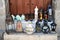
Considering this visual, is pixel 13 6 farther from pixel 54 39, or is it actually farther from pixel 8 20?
pixel 54 39

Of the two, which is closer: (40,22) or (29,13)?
(40,22)

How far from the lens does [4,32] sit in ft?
10.3

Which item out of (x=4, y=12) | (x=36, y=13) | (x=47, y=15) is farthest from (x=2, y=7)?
(x=47, y=15)

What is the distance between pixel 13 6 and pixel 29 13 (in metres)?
0.29

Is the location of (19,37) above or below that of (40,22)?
below

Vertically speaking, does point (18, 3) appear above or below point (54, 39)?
above

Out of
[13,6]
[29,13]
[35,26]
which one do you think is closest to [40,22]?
[35,26]

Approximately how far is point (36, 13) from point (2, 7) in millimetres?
540

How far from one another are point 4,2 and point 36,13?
1.73 feet

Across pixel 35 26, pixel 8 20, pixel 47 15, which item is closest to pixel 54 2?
pixel 47 15

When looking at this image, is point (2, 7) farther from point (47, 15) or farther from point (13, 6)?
point (47, 15)

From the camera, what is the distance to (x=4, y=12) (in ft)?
10.4

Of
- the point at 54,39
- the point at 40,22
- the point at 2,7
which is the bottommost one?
the point at 54,39

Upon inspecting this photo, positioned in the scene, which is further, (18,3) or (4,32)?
(18,3)
